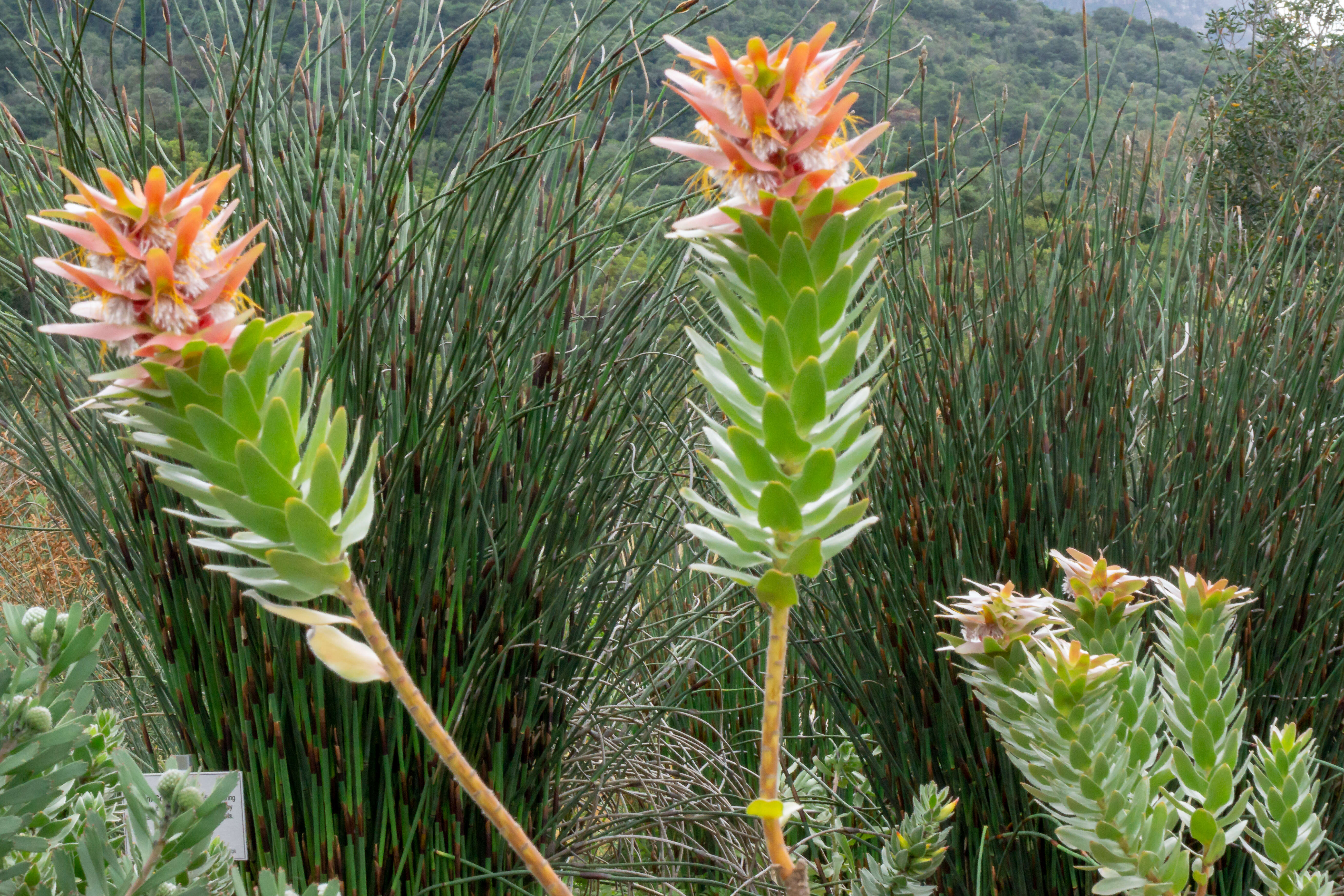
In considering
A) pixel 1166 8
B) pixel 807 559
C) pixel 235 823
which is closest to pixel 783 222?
pixel 807 559

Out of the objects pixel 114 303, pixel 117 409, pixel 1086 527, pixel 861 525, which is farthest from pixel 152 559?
pixel 1086 527

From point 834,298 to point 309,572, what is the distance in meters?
0.22

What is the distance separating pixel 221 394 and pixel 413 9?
459 centimetres

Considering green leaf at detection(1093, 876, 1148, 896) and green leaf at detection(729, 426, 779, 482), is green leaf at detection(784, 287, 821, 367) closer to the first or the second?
green leaf at detection(729, 426, 779, 482)

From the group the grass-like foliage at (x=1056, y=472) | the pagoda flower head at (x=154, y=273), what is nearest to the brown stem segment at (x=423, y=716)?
the pagoda flower head at (x=154, y=273)

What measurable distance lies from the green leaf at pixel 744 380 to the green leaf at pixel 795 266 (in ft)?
0.11

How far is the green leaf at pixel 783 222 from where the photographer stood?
0.34 m

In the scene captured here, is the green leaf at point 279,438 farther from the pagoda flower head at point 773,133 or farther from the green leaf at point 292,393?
the pagoda flower head at point 773,133

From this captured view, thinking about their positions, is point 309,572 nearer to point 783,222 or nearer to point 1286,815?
point 783,222

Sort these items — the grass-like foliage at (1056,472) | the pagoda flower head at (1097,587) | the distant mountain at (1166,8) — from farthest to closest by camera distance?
the distant mountain at (1166,8) → the grass-like foliage at (1056,472) → the pagoda flower head at (1097,587)

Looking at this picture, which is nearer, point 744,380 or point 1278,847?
point 744,380

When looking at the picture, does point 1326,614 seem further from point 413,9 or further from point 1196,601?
point 413,9

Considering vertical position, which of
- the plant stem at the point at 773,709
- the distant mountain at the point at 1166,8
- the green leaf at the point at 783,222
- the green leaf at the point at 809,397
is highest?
the distant mountain at the point at 1166,8

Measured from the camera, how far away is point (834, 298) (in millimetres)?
362
